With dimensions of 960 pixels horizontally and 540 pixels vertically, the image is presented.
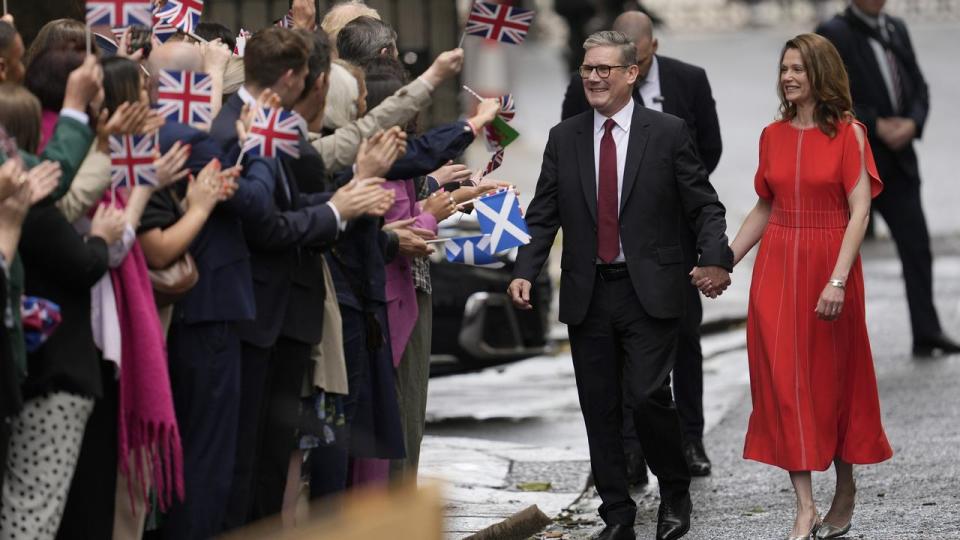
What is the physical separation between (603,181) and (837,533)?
164cm

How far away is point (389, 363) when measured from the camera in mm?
7168

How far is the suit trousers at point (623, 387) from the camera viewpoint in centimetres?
773

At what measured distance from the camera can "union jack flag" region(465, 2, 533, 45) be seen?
8055 millimetres

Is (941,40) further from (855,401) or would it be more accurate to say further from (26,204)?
(26,204)

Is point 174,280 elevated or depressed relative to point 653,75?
depressed

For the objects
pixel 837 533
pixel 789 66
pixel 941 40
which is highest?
pixel 941 40

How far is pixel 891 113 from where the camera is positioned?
12.5 metres

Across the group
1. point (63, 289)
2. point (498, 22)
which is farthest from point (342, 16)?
point (63, 289)

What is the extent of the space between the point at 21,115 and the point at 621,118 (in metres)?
2.91

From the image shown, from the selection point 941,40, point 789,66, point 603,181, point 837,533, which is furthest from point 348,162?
point 941,40

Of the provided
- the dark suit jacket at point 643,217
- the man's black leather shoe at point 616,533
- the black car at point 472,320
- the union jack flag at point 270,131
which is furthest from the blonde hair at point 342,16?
the black car at point 472,320

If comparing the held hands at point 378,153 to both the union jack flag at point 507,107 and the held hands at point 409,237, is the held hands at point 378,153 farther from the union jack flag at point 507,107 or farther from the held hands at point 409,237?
the union jack flag at point 507,107

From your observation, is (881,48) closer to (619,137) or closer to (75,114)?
(619,137)

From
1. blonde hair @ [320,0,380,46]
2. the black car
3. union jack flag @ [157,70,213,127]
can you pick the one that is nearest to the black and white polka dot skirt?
union jack flag @ [157,70,213,127]
